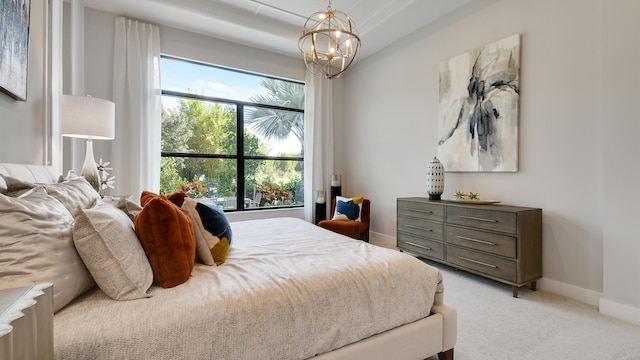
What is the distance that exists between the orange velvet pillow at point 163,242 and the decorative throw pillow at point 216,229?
1.03 feet

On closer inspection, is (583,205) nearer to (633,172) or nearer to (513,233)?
(633,172)

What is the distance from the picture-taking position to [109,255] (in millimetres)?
1092

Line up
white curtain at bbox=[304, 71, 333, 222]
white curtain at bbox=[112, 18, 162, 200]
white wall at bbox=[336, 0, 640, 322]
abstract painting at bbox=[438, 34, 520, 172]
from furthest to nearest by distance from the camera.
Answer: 1. white curtain at bbox=[304, 71, 333, 222]
2. white curtain at bbox=[112, 18, 162, 200]
3. abstract painting at bbox=[438, 34, 520, 172]
4. white wall at bbox=[336, 0, 640, 322]

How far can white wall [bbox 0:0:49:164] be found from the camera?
152 centimetres

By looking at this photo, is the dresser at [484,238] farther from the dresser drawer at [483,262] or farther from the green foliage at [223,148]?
the green foliage at [223,148]

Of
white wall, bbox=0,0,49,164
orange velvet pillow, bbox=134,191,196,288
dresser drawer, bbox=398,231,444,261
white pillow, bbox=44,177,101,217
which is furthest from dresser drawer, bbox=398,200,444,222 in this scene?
white wall, bbox=0,0,49,164

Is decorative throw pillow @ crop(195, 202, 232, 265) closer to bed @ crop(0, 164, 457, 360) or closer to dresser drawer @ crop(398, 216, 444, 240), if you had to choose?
bed @ crop(0, 164, 457, 360)

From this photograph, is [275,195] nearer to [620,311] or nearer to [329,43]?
[329,43]

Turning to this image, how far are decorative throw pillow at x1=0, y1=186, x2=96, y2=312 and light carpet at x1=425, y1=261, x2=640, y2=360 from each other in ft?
6.37

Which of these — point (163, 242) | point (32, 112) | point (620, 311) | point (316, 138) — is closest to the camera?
point (163, 242)

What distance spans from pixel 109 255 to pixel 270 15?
370cm

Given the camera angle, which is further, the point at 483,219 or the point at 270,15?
the point at 270,15

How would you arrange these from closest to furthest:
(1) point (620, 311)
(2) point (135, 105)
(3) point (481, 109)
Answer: (1) point (620, 311) → (3) point (481, 109) → (2) point (135, 105)

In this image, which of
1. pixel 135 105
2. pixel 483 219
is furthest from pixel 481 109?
pixel 135 105
